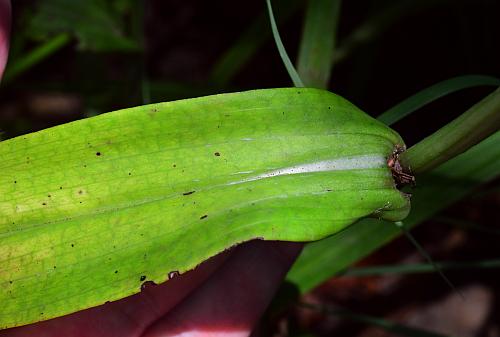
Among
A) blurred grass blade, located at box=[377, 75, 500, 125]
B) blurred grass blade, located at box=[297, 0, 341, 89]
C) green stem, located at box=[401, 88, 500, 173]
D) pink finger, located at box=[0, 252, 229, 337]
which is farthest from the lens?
blurred grass blade, located at box=[297, 0, 341, 89]

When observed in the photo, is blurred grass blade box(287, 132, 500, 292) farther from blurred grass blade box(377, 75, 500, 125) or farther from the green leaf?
the green leaf

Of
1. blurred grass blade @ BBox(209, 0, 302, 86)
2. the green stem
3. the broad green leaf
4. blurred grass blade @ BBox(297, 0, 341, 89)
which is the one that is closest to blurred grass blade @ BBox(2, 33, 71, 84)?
blurred grass blade @ BBox(209, 0, 302, 86)

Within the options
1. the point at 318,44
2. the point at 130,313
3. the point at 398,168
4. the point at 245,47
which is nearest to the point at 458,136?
the point at 398,168

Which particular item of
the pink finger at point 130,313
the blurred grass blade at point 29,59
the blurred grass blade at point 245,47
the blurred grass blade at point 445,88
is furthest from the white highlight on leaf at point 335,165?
the blurred grass blade at point 29,59

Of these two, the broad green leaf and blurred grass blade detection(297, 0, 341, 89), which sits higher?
blurred grass blade detection(297, 0, 341, 89)

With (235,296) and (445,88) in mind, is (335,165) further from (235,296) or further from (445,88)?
(235,296)

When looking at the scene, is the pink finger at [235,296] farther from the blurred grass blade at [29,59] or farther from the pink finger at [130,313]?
the blurred grass blade at [29,59]

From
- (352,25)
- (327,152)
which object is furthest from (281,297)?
(352,25)
